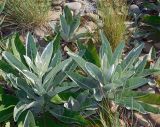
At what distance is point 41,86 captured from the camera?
2.15m

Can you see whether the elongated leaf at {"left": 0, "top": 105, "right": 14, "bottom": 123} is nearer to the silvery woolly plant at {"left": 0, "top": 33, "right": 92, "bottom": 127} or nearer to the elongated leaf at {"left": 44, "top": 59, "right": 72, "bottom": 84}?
the silvery woolly plant at {"left": 0, "top": 33, "right": 92, "bottom": 127}

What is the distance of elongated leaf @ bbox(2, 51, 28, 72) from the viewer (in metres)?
2.20

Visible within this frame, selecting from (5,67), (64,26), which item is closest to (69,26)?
(64,26)

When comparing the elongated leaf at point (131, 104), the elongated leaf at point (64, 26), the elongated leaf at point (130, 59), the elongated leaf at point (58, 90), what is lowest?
the elongated leaf at point (131, 104)

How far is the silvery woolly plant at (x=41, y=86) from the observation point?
7.06 feet

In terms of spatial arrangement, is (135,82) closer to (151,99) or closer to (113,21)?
(151,99)

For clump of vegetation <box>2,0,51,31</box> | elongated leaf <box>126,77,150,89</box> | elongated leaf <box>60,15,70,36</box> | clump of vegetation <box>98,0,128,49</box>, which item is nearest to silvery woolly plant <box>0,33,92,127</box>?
elongated leaf <box>126,77,150,89</box>

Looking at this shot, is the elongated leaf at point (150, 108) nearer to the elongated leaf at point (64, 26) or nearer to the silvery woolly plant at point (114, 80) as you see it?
the silvery woolly plant at point (114, 80)

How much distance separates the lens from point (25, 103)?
7.24 ft

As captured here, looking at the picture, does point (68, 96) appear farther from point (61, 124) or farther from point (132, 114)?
point (132, 114)

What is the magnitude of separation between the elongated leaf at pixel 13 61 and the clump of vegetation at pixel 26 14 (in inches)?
32.3

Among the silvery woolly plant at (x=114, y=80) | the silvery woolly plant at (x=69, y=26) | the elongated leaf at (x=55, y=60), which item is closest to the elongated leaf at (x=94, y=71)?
the silvery woolly plant at (x=114, y=80)

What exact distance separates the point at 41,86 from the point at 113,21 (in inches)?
35.3

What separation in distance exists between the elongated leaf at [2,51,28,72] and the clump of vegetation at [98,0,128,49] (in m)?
0.80
